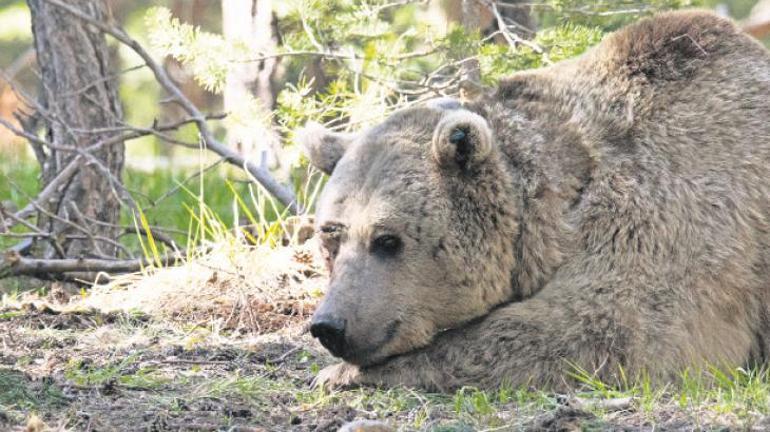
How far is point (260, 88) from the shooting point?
28.9ft

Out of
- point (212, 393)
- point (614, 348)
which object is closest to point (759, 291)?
point (614, 348)

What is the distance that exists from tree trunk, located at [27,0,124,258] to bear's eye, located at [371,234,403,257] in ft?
10.9

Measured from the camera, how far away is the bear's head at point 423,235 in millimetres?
4965

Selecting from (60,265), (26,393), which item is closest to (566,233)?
(26,393)

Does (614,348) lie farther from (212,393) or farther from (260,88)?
(260,88)

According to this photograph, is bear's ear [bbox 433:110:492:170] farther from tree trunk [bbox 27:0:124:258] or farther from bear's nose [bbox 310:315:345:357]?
tree trunk [bbox 27:0:124:258]

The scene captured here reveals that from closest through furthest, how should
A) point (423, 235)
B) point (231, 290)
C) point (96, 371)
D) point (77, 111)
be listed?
point (423, 235) → point (96, 371) → point (231, 290) → point (77, 111)

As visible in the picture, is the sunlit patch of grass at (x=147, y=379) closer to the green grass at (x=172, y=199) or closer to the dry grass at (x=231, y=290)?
the dry grass at (x=231, y=290)

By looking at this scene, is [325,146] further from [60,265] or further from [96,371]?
[60,265]

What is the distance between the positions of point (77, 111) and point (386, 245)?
3895 millimetres

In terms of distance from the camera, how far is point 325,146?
5.85 meters

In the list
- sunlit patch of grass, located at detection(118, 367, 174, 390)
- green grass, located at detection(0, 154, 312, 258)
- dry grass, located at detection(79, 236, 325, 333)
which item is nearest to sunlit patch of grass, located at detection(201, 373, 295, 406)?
sunlit patch of grass, located at detection(118, 367, 174, 390)

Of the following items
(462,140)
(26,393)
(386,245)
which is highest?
(462,140)

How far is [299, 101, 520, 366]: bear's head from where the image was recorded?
A: 4965mm
